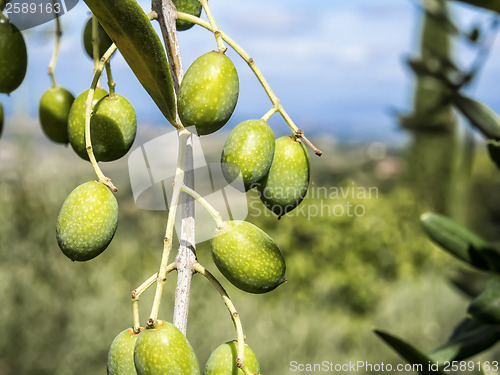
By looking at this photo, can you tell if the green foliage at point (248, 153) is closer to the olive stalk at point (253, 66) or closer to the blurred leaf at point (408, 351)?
the olive stalk at point (253, 66)

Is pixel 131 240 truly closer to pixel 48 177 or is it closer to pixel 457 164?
pixel 48 177

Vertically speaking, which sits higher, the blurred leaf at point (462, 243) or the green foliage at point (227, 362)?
the green foliage at point (227, 362)

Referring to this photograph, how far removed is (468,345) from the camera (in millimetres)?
1189

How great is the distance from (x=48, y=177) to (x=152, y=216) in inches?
55.4

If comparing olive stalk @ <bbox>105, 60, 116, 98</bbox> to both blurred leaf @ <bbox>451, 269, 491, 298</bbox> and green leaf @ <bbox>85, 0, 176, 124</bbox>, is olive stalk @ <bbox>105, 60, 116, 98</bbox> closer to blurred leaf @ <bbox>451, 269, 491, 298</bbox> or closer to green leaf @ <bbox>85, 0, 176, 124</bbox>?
green leaf @ <bbox>85, 0, 176, 124</bbox>

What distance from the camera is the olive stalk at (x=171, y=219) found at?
1.70 ft

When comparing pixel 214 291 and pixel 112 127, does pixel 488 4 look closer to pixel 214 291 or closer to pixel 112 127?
pixel 112 127

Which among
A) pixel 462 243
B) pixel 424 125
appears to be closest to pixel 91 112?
pixel 462 243

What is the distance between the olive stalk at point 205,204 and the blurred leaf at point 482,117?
2.96ft

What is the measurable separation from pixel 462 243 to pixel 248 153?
772 mm

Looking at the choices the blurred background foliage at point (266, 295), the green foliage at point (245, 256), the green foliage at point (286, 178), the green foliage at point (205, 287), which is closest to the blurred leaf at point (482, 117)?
the blurred background foliage at point (266, 295)

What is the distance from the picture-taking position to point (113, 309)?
162 inches

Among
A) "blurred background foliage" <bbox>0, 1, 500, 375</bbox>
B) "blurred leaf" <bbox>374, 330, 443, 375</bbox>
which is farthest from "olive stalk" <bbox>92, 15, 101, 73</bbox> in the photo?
"blurred background foliage" <bbox>0, 1, 500, 375</bbox>

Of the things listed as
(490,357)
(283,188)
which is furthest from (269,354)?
(283,188)
